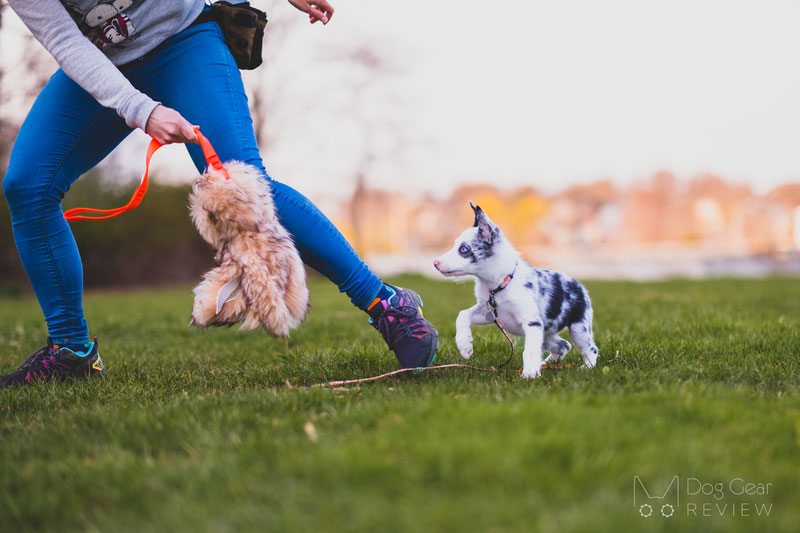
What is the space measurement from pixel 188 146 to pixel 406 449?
80.1 inches

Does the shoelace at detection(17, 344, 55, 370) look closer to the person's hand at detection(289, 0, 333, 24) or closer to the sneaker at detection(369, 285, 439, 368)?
the sneaker at detection(369, 285, 439, 368)

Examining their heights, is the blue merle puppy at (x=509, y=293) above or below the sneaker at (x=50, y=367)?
above

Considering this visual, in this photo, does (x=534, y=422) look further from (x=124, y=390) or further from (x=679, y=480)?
(x=124, y=390)

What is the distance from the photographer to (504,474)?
175 cm

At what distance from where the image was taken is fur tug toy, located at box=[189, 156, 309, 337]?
2.74m

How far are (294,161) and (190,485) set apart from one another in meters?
24.8

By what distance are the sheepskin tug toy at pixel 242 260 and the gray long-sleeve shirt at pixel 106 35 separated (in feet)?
0.85

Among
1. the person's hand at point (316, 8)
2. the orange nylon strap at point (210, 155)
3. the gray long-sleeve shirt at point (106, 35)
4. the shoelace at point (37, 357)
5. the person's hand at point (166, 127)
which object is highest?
the person's hand at point (316, 8)

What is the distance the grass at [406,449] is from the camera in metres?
1.62

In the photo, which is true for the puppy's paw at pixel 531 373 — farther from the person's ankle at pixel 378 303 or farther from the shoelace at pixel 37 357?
the shoelace at pixel 37 357

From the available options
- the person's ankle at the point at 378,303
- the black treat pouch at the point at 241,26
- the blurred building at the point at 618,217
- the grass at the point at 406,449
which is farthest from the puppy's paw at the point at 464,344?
the blurred building at the point at 618,217

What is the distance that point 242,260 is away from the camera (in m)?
2.77

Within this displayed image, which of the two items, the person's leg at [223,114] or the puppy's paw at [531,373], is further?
the puppy's paw at [531,373]

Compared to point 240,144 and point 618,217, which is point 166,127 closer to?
point 240,144
